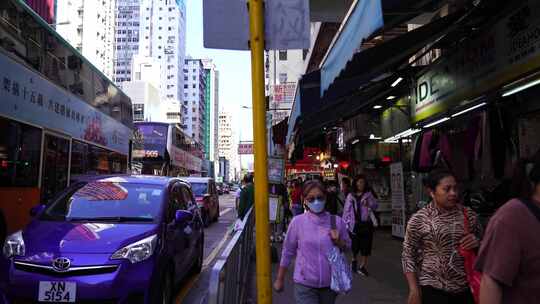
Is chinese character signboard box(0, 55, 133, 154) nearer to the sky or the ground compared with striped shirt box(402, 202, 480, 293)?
nearer to the sky

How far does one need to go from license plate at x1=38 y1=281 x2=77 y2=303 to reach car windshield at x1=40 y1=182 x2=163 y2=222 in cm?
125

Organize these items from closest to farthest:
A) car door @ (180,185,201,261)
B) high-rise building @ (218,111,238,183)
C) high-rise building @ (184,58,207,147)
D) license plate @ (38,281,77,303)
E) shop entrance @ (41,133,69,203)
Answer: license plate @ (38,281,77,303)
car door @ (180,185,201,261)
shop entrance @ (41,133,69,203)
high-rise building @ (184,58,207,147)
high-rise building @ (218,111,238,183)

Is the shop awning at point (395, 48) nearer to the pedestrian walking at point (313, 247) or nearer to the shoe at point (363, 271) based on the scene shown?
the pedestrian walking at point (313, 247)

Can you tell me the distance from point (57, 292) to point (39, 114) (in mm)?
5727

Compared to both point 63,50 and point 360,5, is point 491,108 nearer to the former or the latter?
point 360,5

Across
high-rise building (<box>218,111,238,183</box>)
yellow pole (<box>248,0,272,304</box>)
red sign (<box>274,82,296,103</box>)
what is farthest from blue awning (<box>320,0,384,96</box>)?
high-rise building (<box>218,111,238,183</box>)

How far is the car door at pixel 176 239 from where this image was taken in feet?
21.6

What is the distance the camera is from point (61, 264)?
17.2 ft

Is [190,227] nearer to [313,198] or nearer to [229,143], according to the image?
[313,198]

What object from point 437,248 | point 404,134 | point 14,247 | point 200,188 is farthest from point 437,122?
point 200,188

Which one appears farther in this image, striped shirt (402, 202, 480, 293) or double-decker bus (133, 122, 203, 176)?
double-decker bus (133, 122, 203, 176)

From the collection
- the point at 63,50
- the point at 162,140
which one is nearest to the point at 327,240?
the point at 63,50

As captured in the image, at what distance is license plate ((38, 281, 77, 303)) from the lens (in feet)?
16.8

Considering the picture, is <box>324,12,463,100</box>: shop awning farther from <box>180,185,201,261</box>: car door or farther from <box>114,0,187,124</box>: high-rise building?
<box>114,0,187,124</box>: high-rise building
